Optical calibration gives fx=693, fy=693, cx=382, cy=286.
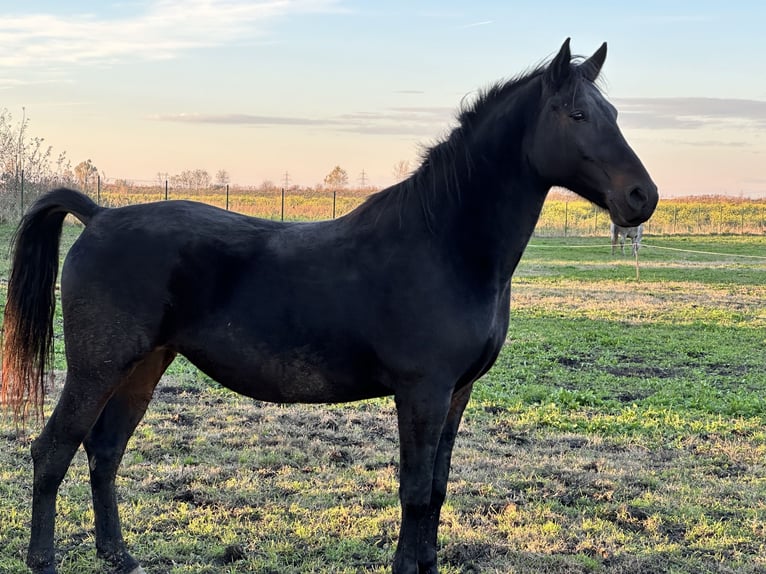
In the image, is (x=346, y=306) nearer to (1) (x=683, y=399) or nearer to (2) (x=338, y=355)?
(2) (x=338, y=355)

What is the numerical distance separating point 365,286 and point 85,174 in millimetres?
30458

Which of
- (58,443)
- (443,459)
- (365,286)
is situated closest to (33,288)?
(58,443)

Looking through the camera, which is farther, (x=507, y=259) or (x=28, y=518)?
(x=28, y=518)

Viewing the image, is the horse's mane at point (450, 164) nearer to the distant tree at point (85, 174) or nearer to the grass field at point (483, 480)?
the grass field at point (483, 480)

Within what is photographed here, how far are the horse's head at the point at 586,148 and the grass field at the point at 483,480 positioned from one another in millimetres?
2071

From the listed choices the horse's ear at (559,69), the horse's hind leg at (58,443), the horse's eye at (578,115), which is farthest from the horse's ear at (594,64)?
the horse's hind leg at (58,443)

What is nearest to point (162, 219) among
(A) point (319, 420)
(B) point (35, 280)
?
(B) point (35, 280)

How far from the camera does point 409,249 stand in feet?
10.9

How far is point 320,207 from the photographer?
38.4m

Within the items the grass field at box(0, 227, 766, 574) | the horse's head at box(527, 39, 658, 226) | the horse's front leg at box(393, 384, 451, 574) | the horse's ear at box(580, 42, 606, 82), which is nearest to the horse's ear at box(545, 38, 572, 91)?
the horse's head at box(527, 39, 658, 226)

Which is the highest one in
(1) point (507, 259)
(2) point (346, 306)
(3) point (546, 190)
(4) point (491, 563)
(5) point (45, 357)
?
(3) point (546, 190)

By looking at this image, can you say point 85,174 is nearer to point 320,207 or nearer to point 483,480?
point 320,207

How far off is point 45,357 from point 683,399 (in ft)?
19.9

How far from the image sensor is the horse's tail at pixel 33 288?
3754 mm
